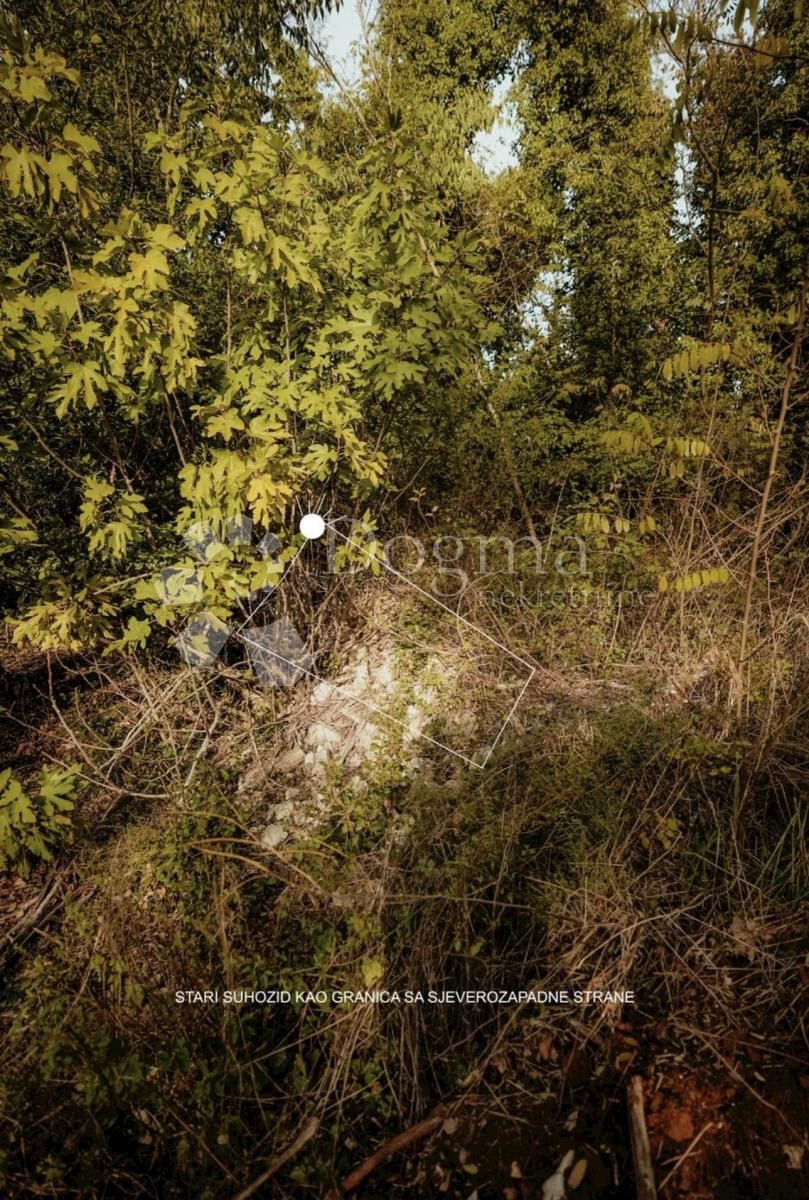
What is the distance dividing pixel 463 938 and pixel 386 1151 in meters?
0.66

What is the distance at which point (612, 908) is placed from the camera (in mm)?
2244

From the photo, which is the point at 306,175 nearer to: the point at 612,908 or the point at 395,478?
the point at 395,478

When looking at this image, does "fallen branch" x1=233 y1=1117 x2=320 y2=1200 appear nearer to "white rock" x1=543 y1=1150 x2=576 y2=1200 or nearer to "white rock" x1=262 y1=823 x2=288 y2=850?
"white rock" x1=543 y1=1150 x2=576 y2=1200

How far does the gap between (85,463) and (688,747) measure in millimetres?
3565

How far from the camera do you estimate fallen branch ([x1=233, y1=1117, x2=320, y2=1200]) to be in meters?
1.80

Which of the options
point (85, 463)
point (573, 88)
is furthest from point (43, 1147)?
point (573, 88)

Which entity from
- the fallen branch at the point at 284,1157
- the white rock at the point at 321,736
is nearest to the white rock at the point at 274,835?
the white rock at the point at 321,736

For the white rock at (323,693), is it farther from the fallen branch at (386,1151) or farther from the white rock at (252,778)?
the fallen branch at (386,1151)

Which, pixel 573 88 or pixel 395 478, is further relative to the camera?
pixel 573 88

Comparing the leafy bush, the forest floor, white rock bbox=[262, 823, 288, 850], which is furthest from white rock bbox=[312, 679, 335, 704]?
the leafy bush

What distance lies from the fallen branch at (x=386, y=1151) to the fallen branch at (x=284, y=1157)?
35 mm

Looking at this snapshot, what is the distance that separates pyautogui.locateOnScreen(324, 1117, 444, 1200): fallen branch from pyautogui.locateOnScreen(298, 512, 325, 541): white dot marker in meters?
2.72

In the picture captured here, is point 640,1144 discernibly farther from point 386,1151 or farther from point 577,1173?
point 386,1151

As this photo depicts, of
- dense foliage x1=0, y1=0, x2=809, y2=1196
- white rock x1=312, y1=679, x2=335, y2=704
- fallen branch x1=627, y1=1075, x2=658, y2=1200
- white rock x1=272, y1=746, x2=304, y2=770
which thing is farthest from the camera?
white rock x1=312, y1=679, x2=335, y2=704
